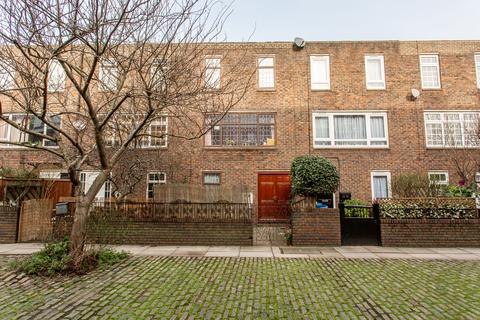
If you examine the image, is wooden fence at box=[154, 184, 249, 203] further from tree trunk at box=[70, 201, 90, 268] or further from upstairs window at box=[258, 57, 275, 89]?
upstairs window at box=[258, 57, 275, 89]

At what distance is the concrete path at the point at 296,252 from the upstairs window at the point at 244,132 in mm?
6956

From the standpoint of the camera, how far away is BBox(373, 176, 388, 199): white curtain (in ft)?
46.7

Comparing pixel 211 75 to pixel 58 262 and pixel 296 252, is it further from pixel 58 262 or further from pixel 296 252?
pixel 58 262

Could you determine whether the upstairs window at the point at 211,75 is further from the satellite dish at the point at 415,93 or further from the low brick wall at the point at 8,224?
the satellite dish at the point at 415,93

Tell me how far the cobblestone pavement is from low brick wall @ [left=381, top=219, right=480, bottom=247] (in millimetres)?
1936

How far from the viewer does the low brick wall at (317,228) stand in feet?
30.0

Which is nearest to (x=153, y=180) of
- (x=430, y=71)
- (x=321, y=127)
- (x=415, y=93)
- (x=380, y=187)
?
(x=321, y=127)

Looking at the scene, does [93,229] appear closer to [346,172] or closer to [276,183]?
[276,183]

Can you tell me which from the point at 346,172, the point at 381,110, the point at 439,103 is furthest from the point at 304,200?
the point at 439,103

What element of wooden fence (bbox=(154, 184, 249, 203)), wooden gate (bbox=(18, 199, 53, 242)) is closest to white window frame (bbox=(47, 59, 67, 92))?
wooden gate (bbox=(18, 199, 53, 242))

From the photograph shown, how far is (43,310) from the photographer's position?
4387 mm

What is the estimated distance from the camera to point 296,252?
27.5 feet

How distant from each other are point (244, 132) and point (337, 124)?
4.89 meters

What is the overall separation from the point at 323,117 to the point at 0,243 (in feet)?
47.1
